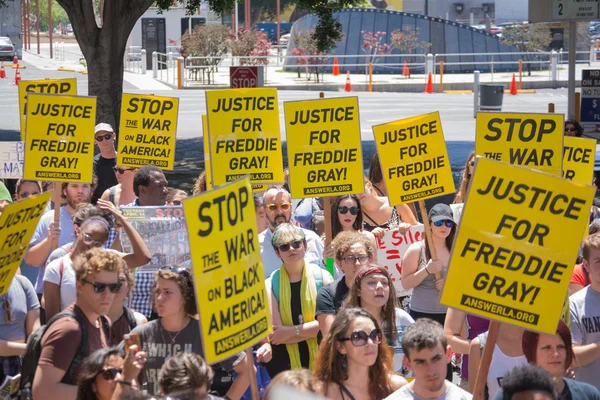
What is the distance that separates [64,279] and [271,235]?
1.85 meters

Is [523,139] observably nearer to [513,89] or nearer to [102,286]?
[102,286]

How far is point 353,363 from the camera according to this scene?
508 cm

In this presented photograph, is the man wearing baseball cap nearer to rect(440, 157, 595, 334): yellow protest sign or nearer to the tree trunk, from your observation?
rect(440, 157, 595, 334): yellow protest sign

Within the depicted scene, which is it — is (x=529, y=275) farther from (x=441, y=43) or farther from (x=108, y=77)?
(x=441, y=43)

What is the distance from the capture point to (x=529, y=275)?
16.9 feet

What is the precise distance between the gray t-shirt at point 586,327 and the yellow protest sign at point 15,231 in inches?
119

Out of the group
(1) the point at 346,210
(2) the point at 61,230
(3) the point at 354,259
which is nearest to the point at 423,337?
(3) the point at 354,259

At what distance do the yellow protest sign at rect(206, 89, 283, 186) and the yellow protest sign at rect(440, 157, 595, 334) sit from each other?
11.3 feet

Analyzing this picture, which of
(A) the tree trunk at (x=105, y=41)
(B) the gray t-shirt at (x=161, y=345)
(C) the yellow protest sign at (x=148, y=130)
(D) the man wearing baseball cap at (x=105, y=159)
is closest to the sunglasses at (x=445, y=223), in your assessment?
(B) the gray t-shirt at (x=161, y=345)

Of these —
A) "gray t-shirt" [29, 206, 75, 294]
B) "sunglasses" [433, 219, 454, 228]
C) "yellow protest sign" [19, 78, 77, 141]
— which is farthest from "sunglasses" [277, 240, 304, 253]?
"yellow protest sign" [19, 78, 77, 141]

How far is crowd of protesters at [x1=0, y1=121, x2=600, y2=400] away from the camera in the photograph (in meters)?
4.75

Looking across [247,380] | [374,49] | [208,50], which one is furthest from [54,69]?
[247,380]

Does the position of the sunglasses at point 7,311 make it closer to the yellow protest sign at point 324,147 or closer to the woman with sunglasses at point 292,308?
the woman with sunglasses at point 292,308

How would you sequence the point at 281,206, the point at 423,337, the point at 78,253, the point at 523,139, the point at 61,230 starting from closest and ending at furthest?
1. the point at 423,337
2. the point at 78,253
3. the point at 61,230
4. the point at 281,206
5. the point at 523,139
